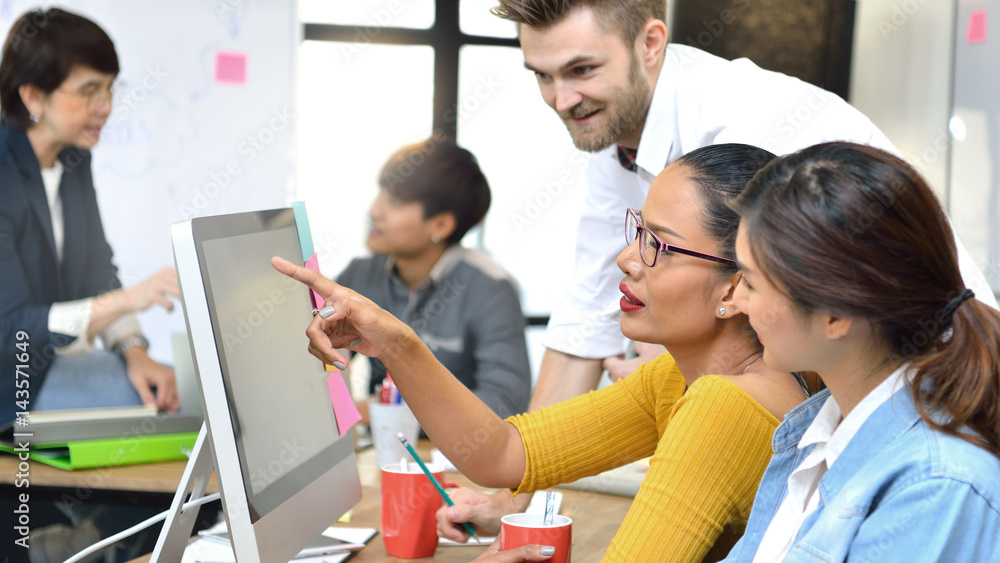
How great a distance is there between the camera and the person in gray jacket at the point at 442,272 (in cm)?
247

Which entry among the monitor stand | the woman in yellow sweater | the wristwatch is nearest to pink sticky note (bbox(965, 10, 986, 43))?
the woman in yellow sweater

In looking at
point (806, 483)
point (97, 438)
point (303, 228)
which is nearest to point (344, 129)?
point (97, 438)

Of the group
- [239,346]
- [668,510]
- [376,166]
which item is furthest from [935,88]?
[239,346]

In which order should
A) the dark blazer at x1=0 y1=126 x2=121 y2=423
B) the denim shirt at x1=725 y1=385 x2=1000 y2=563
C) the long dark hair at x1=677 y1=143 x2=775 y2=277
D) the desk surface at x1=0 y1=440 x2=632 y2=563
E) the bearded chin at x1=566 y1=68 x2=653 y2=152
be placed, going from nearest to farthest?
the denim shirt at x1=725 y1=385 x2=1000 y2=563 → the long dark hair at x1=677 y1=143 x2=775 y2=277 → the desk surface at x1=0 y1=440 x2=632 y2=563 → the bearded chin at x1=566 y1=68 x2=653 y2=152 → the dark blazer at x1=0 y1=126 x2=121 y2=423

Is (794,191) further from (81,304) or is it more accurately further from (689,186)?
(81,304)

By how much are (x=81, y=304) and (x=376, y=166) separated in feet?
4.98

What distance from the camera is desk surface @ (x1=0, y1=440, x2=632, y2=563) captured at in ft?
3.94

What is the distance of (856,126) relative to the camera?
4.77 ft

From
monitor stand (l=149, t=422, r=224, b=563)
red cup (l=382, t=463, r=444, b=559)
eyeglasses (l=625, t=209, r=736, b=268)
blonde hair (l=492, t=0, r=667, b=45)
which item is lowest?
red cup (l=382, t=463, r=444, b=559)

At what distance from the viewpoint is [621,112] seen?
1673 mm

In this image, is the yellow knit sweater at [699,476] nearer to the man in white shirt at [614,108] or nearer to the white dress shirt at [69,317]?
the man in white shirt at [614,108]

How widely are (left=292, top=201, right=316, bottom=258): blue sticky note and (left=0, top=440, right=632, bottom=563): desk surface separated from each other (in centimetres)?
42

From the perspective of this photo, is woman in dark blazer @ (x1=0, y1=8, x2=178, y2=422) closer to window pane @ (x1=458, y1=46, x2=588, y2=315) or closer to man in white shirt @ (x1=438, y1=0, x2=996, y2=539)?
man in white shirt @ (x1=438, y1=0, x2=996, y2=539)

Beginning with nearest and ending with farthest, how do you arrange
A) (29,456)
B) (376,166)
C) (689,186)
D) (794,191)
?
(794,191) < (689,186) < (29,456) < (376,166)
